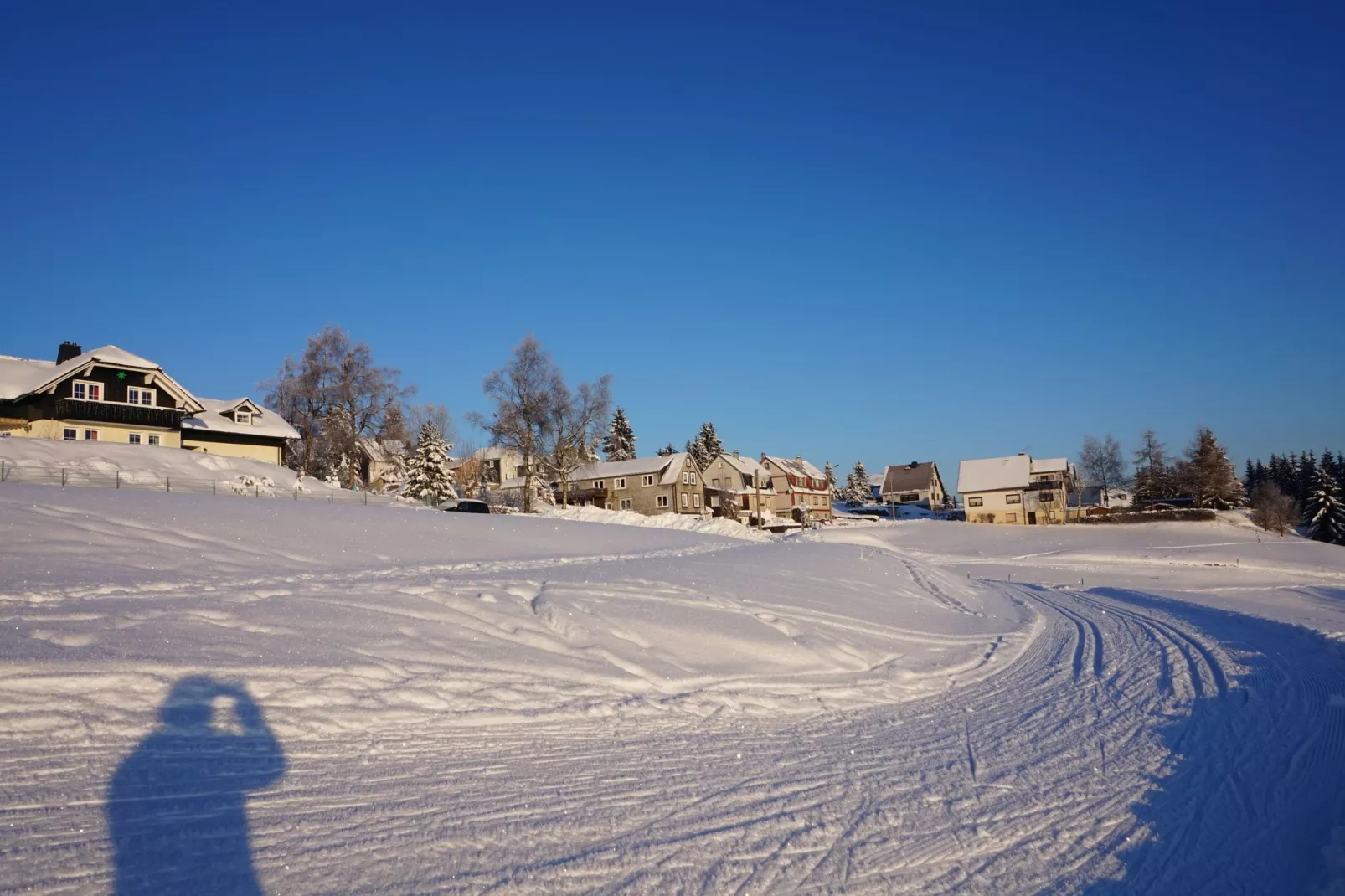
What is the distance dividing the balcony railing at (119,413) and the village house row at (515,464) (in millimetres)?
55

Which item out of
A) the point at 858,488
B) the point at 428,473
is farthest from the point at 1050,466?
the point at 428,473

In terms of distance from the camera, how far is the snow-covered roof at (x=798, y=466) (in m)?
95.4

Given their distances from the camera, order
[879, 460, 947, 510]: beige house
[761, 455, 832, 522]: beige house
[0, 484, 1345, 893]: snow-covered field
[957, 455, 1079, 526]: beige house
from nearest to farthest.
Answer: [0, 484, 1345, 893]: snow-covered field
[957, 455, 1079, 526]: beige house
[761, 455, 832, 522]: beige house
[879, 460, 947, 510]: beige house

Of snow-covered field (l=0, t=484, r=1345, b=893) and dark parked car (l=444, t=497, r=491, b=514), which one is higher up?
dark parked car (l=444, t=497, r=491, b=514)

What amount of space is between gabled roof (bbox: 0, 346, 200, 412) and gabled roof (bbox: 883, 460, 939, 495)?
267 feet

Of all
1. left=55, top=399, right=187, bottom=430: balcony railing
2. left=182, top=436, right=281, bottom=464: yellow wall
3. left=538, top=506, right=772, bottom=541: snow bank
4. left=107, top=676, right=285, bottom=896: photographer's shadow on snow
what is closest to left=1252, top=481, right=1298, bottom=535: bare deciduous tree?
left=538, top=506, right=772, bottom=541: snow bank

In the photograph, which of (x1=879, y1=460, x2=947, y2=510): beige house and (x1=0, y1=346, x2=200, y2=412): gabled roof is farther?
(x1=879, y1=460, x2=947, y2=510): beige house

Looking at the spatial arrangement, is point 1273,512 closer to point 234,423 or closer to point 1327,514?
point 1327,514

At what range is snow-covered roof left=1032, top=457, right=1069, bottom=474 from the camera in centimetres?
8731

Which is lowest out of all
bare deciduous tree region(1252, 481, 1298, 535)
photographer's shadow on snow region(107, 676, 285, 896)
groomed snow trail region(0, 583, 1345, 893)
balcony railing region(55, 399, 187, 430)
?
groomed snow trail region(0, 583, 1345, 893)

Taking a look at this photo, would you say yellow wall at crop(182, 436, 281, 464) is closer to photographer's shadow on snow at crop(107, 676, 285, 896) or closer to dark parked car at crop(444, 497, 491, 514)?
dark parked car at crop(444, 497, 491, 514)

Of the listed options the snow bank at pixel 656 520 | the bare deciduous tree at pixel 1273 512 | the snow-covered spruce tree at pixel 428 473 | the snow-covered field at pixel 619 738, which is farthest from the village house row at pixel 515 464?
the snow-covered field at pixel 619 738

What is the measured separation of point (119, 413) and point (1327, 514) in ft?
268

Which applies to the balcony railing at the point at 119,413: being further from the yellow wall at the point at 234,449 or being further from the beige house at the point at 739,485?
the beige house at the point at 739,485
